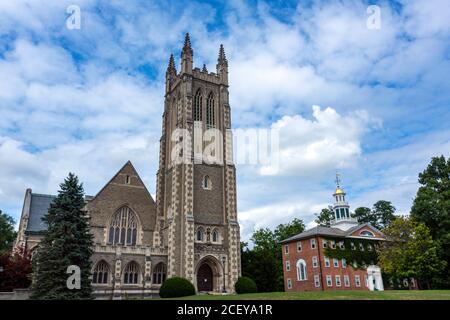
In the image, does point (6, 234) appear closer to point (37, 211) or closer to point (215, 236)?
point (37, 211)

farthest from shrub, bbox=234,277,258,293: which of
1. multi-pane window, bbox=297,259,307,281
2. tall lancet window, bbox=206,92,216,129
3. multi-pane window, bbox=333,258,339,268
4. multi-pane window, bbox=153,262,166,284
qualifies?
tall lancet window, bbox=206,92,216,129

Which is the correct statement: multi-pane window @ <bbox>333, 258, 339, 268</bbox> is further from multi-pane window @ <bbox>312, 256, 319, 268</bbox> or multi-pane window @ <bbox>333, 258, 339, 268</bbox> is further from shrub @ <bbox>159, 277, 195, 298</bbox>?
shrub @ <bbox>159, 277, 195, 298</bbox>

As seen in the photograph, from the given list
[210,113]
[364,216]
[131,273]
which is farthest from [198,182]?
[364,216]

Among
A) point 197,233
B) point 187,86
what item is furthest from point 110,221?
point 187,86

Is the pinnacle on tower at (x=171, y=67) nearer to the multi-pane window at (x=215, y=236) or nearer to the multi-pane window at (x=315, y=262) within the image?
the multi-pane window at (x=215, y=236)

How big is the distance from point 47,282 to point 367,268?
3404 cm

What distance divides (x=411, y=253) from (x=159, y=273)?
78.4 feet

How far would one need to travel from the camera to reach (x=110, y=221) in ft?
135

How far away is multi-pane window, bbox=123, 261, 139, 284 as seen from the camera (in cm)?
3719

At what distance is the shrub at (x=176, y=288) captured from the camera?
108ft

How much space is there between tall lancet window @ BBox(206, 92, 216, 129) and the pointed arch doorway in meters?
15.6

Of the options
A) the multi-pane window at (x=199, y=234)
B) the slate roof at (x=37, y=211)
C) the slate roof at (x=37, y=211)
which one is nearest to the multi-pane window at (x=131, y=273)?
the multi-pane window at (x=199, y=234)

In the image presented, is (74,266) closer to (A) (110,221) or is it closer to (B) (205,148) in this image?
(A) (110,221)

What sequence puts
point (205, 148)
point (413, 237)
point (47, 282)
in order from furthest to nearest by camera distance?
point (205, 148) → point (413, 237) → point (47, 282)
